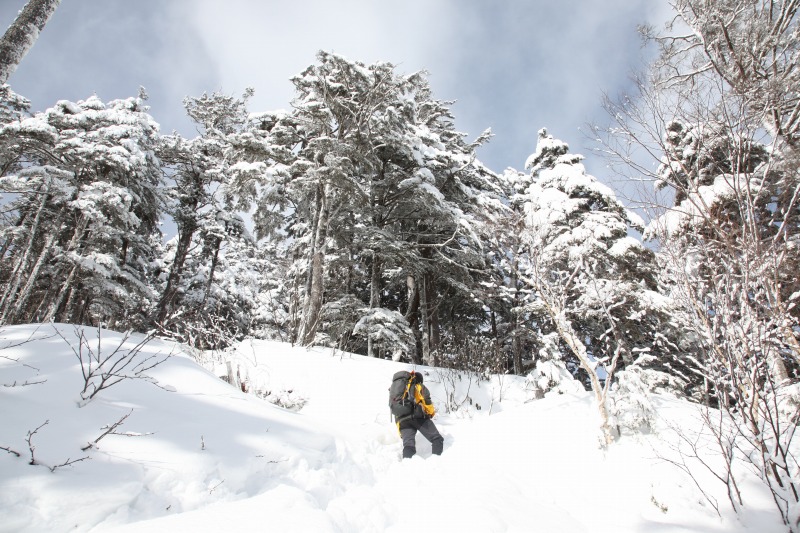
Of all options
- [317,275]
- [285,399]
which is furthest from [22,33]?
[317,275]

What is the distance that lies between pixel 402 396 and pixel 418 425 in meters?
0.45

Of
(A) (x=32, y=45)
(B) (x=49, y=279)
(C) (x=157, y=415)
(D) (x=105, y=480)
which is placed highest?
(A) (x=32, y=45)

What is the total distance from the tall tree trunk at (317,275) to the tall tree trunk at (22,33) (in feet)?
21.4

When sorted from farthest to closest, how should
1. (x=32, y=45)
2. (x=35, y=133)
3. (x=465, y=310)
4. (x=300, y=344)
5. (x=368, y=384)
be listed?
(x=465, y=310)
(x=35, y=133)
(x=300, y=344)
(x=368, y=384)
(x=32, y=45)

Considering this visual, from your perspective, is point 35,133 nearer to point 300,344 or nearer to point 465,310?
point 300,344

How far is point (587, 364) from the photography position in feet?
16.4

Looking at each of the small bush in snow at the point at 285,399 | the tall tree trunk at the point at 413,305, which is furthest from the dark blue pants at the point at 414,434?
the tall tree trunk at the point at 413,305

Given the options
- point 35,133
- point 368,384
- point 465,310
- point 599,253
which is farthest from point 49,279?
point 599,253

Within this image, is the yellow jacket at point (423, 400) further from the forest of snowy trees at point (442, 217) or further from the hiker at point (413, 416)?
the forest of snowy trees at point (442, 217)

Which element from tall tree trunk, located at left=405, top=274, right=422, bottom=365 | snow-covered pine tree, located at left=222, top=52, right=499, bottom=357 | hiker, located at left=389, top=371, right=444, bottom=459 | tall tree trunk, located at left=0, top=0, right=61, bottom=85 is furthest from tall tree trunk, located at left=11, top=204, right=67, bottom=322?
tall tree trunk, located at left=405, top=274, right=422, bottom=365

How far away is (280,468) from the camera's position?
10.4 ft

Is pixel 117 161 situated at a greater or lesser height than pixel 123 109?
lesser

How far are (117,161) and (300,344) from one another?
1001 centimetres

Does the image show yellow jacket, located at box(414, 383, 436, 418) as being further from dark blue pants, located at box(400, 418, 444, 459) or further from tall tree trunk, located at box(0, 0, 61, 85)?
tall tree trunk, located at box(0, 0, 61, 85)
